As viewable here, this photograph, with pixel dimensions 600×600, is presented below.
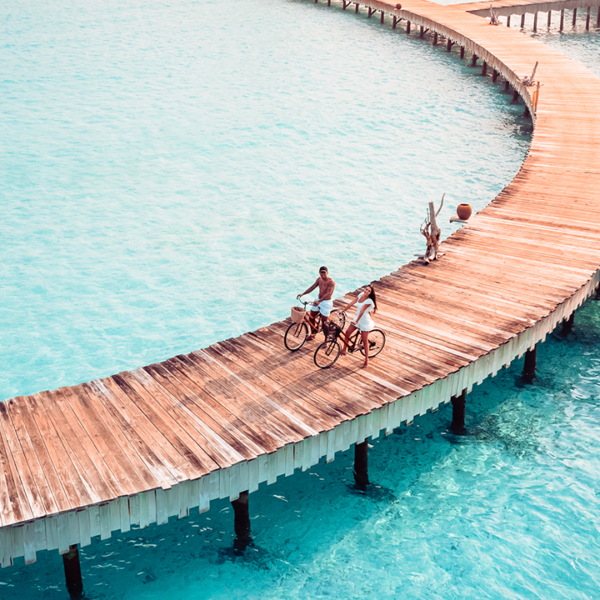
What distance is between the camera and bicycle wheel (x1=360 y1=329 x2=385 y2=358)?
13.7 m

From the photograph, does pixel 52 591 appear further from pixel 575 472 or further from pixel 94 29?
pixel 94 29

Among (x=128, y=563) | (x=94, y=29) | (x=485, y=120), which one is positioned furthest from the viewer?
(x=94, y=29)

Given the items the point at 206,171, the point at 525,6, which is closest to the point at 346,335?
the point at 206,171

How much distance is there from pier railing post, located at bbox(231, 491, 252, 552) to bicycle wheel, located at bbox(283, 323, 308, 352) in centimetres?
325

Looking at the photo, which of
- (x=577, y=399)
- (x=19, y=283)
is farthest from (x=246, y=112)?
(x=577, y=399)

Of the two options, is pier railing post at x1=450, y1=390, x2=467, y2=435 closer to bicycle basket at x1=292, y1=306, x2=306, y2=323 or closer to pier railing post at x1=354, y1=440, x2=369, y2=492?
pier railing post at x1=354, y1=440, x2=369, y2=492

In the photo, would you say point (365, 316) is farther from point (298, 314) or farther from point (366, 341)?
point (298, 314)

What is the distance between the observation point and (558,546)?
1229 cm

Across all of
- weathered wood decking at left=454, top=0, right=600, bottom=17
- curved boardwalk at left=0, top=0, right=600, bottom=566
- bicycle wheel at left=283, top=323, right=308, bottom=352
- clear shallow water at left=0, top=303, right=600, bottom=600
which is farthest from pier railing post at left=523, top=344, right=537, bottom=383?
weathered wood decking at left=454, top=0, right=600, bottom=17

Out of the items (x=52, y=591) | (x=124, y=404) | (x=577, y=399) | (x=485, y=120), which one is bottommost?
(x=52, y=591)

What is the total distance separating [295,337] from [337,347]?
0.90m

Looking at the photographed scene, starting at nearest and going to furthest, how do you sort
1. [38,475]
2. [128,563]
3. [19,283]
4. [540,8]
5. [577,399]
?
1. [38,475]
2. [128,563]
3. [577,399]
4. [19,283]
5. [540,8]

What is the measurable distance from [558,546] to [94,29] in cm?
4754

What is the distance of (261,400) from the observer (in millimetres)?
12547
